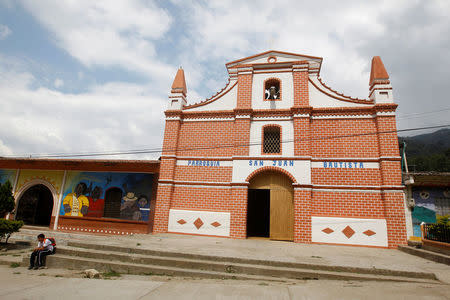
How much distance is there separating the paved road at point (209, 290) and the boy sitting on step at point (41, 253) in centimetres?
144

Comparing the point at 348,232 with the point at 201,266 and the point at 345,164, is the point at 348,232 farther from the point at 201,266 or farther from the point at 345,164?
the point at 201,266

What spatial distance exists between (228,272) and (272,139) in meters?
7.94

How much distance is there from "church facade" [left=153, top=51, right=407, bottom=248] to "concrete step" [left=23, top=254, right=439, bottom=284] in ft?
16.8

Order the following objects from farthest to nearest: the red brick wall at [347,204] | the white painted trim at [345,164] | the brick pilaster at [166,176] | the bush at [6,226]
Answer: the brick pilaster at [166,176] < the white painted trim at [345,164] < the red brick wall at [347,204] < the bush at [6,226]

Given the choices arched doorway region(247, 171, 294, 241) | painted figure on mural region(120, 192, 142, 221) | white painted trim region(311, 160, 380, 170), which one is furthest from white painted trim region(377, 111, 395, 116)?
painted figure on mural region(120, 192, 142, 221)

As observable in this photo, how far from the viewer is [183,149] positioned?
45.9ft

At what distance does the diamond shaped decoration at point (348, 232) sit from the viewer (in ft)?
37.4

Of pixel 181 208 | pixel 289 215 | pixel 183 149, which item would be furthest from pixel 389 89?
pixel 181 208

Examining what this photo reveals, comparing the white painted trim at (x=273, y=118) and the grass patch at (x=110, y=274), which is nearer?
the grass patch at (x=110, y=274)

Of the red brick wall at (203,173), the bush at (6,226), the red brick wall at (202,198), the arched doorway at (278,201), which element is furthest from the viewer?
the red brick wall at (203,173)

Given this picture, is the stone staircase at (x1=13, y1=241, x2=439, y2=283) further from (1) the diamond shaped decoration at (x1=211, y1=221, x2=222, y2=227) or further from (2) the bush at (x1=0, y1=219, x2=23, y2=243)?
(1) the diamond shaped decoration at (x1=211, y1=221, x2=222, y2=227)

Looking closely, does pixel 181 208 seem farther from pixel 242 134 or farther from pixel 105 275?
pixel 105 275

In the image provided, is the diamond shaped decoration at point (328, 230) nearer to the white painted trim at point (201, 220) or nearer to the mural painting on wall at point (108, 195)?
the white painted trim at point (201, 220)

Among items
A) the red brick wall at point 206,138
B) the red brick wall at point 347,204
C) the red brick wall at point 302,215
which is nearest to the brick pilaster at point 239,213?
the red brick wall at point 206,138
